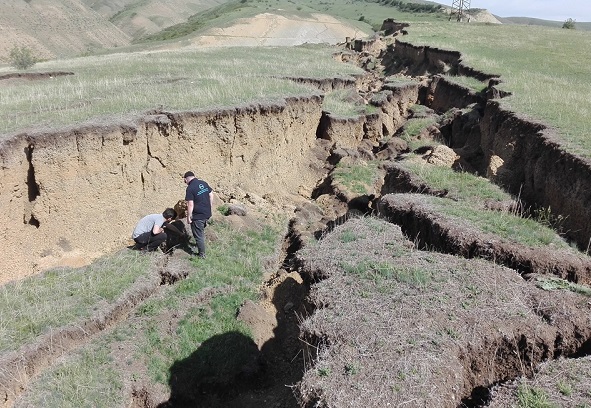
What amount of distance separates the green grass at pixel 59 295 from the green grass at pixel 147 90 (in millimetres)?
4100

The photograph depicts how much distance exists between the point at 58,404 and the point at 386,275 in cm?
478

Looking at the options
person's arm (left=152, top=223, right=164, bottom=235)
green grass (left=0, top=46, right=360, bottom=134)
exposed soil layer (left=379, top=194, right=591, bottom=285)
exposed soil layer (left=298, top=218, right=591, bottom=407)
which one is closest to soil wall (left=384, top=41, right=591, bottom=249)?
exposed soil layer (left=379, top=194, right=591, bottom=285)

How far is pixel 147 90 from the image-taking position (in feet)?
50.9

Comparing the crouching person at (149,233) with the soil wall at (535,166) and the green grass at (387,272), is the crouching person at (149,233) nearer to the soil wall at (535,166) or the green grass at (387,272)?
the green grass at (387,272)

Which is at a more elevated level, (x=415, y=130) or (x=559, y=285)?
(x=559, y=285)

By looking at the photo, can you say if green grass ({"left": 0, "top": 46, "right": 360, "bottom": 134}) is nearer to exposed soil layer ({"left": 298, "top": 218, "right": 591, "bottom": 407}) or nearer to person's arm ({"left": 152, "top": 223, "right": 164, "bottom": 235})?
person's arm ({"left": 152, "top": 223, "right": 164, "bottom": 235})

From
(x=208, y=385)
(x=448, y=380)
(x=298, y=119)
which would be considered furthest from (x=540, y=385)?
(x=298, y=119)

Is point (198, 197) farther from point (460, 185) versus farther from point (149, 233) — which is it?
point (460, 185)

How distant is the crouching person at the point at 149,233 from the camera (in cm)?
Answer: 1038

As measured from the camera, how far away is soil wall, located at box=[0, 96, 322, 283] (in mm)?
10703

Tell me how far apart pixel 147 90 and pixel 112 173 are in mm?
4555

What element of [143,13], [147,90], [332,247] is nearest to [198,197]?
[332,247]

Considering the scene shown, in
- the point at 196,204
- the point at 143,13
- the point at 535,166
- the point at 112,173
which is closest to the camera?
the point at 196,204

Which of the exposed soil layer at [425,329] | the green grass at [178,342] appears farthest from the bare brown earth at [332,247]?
the green grass at [178,342]
